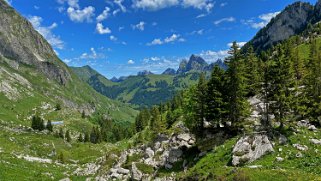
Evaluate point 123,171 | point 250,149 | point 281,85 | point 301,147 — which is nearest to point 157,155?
point 123,171

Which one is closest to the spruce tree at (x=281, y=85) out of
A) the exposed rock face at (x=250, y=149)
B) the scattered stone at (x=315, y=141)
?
the scattered stone at (x=315, y=141)

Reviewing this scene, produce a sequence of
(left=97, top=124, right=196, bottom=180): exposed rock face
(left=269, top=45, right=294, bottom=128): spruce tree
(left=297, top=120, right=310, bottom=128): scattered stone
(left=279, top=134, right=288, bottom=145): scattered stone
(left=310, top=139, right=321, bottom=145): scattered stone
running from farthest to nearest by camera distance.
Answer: (left=97, top=124, right=196, bottom=180): exposed rock face
(left=297, top=120, right=310, bottom=128): scattered stone
(left=269, top=45, right=294, bottom=128): spruce tree
(left=279, top=134, right=288, bottom=145): scattered stone
(left=310, top=139, right=321, bottom=145): scattered stone

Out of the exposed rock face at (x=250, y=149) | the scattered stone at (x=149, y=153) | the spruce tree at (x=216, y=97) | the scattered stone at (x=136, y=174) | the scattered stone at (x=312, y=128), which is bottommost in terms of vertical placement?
the scattered stone at (x=136, y=174)

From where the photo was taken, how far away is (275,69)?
158 ft

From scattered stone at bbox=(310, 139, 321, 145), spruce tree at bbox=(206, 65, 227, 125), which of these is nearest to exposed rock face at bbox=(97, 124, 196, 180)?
spruce tree at bbox=(206, 65, 227, 125)

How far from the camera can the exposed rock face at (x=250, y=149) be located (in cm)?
4034

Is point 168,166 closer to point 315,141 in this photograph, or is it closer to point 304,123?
point 304,123

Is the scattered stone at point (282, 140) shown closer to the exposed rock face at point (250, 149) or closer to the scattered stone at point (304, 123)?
the exposed rock face at point (250, 149)

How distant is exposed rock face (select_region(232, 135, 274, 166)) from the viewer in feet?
132

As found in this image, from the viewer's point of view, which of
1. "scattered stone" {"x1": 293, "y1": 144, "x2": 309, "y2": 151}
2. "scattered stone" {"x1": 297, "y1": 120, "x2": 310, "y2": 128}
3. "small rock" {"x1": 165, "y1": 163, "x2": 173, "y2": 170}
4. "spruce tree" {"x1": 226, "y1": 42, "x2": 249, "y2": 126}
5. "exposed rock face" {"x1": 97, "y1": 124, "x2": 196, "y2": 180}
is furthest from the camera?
"small rock" {"x1": 165, "y1": 163, "x2": 173, "y2": 170}

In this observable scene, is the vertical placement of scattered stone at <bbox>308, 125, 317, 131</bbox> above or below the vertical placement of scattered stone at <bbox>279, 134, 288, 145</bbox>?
above

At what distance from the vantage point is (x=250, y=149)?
136 ft

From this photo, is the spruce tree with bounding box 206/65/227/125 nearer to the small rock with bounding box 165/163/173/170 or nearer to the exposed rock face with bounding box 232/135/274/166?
the exposed rock face with bounding box 232/135/274/166

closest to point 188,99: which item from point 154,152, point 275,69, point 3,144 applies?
point 154,152
